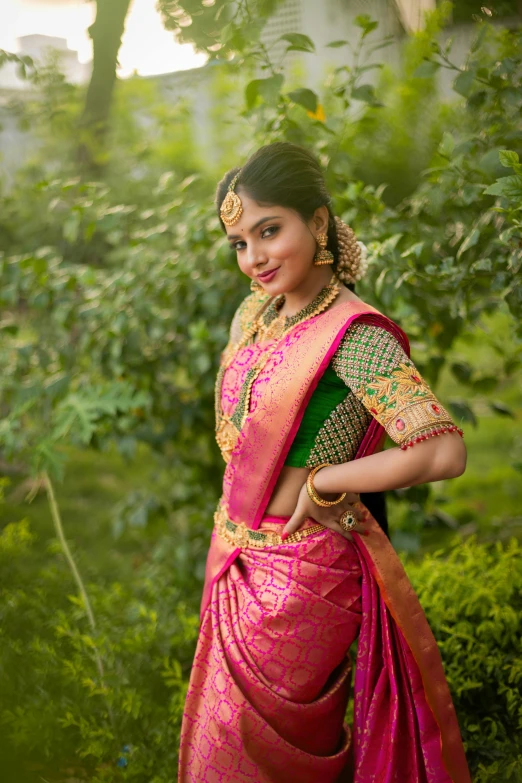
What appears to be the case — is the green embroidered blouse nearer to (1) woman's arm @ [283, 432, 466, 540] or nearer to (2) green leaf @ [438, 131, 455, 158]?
(1) woman's arm @ [283, 432, 466, 540]

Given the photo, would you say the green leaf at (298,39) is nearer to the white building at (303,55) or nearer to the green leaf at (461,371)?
the white building at (303,55)

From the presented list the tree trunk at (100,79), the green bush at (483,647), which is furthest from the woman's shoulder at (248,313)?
the green bush at (483,647)

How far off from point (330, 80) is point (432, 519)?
1829 mm

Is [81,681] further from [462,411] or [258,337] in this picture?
[462,411]

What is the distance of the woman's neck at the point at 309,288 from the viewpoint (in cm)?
159

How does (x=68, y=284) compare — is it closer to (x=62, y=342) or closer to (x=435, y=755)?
(x=62, y=342)

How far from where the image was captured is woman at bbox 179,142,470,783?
148 centimetres

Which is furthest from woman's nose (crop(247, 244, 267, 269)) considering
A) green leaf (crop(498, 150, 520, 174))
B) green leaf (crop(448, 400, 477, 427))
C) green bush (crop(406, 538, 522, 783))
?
green bush (crop(406, 538, 522, 783))

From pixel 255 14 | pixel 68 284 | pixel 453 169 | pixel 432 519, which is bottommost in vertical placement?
pixel 432 519

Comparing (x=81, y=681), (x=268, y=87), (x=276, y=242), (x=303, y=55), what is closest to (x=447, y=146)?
(x=268, y=87)

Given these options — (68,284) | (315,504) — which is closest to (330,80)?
(68,284)

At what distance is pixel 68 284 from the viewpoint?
2.65 meters

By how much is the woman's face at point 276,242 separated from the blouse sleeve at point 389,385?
19 cm

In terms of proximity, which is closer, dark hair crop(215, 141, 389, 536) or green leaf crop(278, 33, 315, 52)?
dark hair crop(215, 141, 389, 536)
